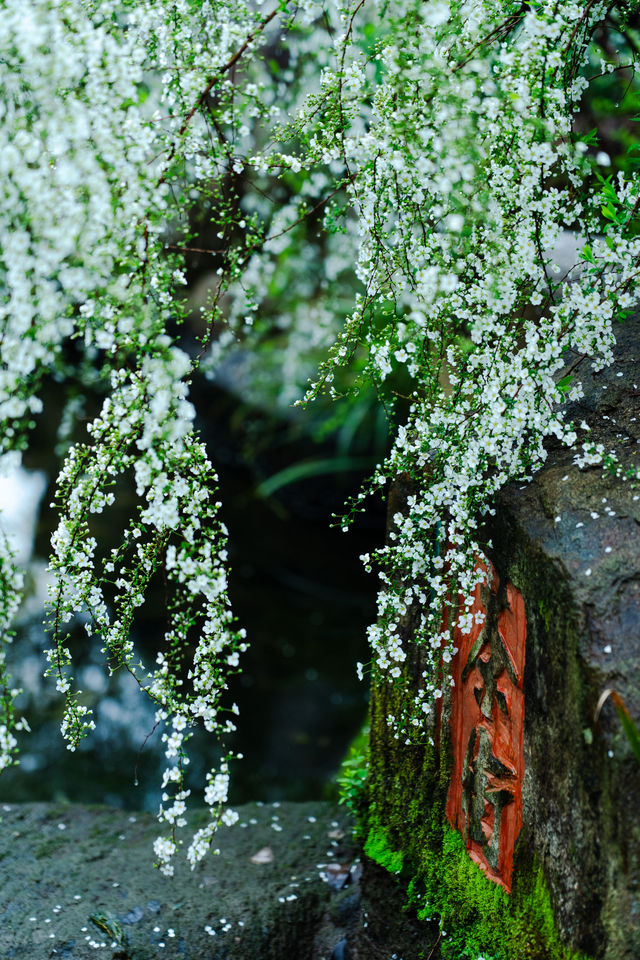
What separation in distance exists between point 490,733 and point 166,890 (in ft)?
4.13

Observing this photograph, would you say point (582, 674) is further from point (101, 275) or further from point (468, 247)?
point (101, 275)

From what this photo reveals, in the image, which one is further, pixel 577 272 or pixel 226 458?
pixel 226 458

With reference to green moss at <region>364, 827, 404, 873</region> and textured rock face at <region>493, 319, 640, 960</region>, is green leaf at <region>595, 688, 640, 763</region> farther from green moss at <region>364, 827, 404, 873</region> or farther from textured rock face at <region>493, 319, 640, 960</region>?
green moss at <region>364, 827, 404, 873</region>

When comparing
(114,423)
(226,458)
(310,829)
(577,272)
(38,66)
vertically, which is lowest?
(310,829)

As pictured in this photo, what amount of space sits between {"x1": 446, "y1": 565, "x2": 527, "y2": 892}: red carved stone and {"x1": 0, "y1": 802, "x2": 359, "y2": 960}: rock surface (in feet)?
2.18

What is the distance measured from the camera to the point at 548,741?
1.79 meters

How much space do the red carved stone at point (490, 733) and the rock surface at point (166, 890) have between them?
66cm

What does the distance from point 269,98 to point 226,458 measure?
4.31 metres

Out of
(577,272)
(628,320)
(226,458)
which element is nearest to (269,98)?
(577,272)

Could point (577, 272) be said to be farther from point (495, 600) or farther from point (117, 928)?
point (117, 928)

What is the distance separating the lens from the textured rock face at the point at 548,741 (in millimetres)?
1565

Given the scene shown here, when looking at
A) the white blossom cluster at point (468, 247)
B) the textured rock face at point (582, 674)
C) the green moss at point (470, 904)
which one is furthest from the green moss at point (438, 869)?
the white blossom cluster at point (468, 247)

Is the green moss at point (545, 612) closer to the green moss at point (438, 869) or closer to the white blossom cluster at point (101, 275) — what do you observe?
the green moss at point (438, 869)

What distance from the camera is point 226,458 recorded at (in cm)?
804
